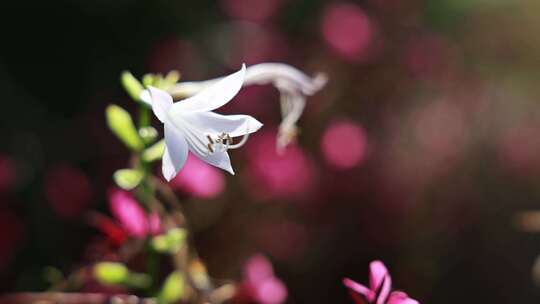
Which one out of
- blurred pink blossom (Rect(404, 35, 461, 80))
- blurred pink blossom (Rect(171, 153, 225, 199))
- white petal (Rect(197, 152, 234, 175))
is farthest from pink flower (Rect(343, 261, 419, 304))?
blurred pink blossom (Rect(404, 35, 461, 80))

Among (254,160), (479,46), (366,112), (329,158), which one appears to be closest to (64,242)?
(254,160)

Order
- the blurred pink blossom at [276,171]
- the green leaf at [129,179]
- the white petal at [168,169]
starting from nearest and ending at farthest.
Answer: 1. the white petal at [168,169]
2. the green leaf at [129,179]
3. the blurred pink blossom at [276,171]

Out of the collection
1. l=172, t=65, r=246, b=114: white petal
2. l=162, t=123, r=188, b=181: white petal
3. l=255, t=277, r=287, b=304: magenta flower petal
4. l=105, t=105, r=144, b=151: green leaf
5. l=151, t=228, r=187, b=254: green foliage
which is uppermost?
l=105, t=105, r=144, b=151: green leaf

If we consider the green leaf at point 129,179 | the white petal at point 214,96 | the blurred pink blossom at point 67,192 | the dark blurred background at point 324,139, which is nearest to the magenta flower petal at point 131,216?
the green leaf at point 129,179

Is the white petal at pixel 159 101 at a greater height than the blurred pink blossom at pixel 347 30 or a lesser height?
lesser

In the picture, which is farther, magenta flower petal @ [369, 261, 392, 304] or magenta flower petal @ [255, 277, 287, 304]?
magenta flower petal @ [255, 277, 287, 304]

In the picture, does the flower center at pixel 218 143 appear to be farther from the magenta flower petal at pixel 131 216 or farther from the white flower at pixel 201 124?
the magenta flower petal at pixel 131 216

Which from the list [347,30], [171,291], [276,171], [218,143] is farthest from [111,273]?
[347,30]

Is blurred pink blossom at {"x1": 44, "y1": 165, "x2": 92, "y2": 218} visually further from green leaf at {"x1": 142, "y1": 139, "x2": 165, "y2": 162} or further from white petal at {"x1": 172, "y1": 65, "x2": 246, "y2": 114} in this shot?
white petal at {"x1": 172, "y1": 65, "x2": 246, "y2": 114}
